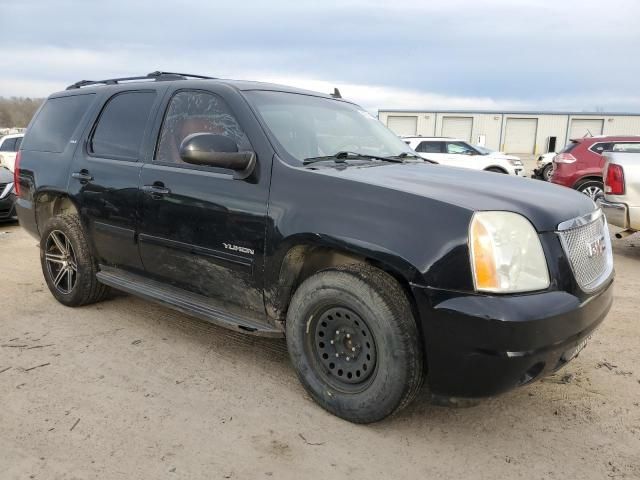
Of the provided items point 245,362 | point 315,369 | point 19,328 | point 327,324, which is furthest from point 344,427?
point 19,328

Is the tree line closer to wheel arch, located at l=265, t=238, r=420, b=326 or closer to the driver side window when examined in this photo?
the driver side window

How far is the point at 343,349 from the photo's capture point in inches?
109

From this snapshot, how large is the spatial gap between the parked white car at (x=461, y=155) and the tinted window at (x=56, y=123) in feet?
36.4

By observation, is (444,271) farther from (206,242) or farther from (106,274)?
(106,274)

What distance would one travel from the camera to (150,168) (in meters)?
3.55

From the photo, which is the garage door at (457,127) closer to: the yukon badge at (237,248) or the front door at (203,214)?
the front door at (203,214)

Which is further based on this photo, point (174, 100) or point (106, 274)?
point (106, 274)

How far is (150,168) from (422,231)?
208 cm

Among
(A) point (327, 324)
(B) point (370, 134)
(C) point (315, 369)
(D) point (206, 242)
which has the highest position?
(B) point (370, 134)

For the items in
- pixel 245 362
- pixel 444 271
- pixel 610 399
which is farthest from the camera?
pixel 245 362

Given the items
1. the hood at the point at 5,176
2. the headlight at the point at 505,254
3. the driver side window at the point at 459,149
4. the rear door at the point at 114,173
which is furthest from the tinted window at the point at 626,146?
the hood at the point at 5,176

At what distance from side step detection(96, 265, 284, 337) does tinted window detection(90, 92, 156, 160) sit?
3.02 ft

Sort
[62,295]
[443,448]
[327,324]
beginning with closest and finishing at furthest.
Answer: [443,448] < [327,324] < [62,295]

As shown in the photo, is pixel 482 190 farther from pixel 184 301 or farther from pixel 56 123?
pixel 56 123
